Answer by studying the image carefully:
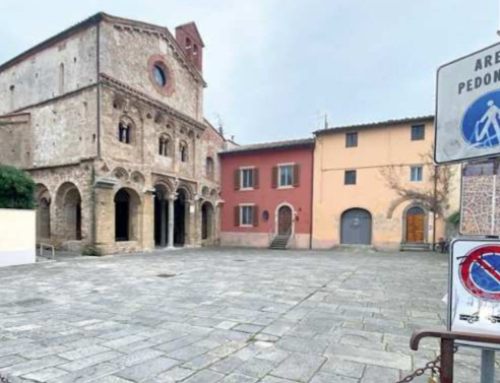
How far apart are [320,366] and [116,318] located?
3.48 m

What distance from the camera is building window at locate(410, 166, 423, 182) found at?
65.6 ft

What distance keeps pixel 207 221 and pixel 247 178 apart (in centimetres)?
427

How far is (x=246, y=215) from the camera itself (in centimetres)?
2444

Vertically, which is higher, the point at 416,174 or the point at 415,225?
the point at 416,174

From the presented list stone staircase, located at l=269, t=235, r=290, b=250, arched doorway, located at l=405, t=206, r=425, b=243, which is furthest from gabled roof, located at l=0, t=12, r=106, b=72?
arched doorway, located at l=405, t=206, r=425, b=243

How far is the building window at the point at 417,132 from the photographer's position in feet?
65.0

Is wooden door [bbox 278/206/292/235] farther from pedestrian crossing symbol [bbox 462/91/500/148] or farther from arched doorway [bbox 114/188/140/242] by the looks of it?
pedestrian crossing symbol [bbox 462/91/500/148]

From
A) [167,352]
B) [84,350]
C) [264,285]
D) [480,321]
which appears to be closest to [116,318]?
[84,350]

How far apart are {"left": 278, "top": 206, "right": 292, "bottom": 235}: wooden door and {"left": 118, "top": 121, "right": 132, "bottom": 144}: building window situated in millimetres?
10693

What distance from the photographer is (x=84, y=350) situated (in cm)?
417

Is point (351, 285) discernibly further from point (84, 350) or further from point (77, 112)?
point (77, 112)

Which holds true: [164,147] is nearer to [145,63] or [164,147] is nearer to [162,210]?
[162,210]

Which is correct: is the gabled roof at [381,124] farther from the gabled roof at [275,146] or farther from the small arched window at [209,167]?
the small arched window at [209,167]

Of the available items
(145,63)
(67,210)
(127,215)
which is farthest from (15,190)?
(145,63)
